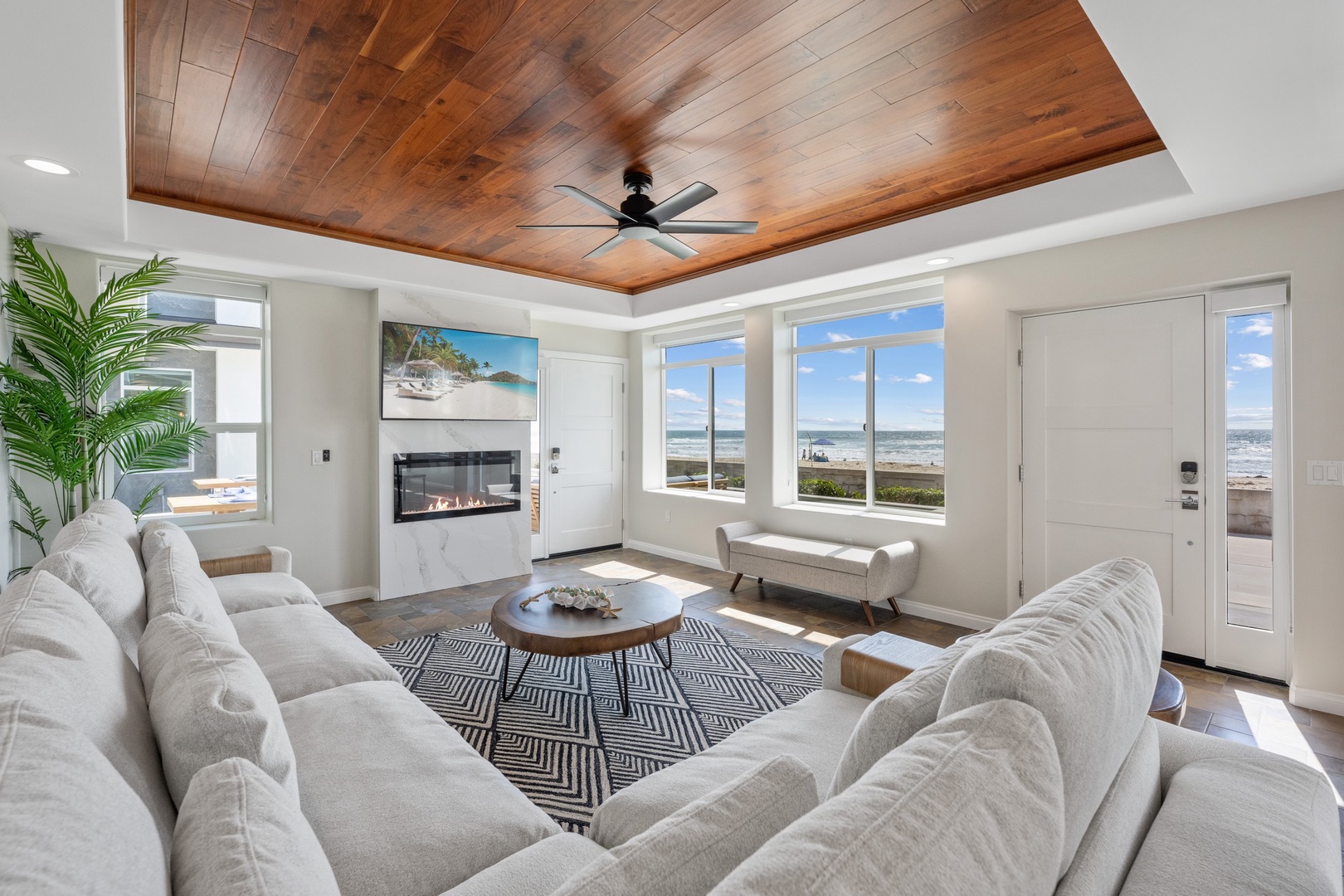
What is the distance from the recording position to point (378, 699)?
188 cm

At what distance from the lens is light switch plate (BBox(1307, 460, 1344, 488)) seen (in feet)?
9.14

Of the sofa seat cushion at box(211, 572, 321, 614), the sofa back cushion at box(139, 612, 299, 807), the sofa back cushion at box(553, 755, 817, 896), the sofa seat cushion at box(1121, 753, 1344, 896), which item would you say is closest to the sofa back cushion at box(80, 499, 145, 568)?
the sofa seat cushion at box(211, 572, 321, 614)

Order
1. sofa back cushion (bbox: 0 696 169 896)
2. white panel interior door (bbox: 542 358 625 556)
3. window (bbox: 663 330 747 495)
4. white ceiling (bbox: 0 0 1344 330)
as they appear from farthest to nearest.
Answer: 1. white panel interior door (bbox: 542 358 625 556)
2. window (bbox: 663 330 747 495)
3. white ceiling (bbox: 0 0 1344 330)
4. sofa back cushion (bbox: 0 696 169 896)

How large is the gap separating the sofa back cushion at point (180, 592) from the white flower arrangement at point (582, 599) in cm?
136

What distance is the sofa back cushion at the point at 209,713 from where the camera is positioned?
0.98m

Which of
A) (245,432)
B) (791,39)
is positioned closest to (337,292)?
(245,432)

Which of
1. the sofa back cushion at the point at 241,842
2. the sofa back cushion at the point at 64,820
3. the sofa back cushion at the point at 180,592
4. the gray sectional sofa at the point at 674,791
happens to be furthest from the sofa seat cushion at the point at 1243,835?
the sofa back cushion at the point at 180,592

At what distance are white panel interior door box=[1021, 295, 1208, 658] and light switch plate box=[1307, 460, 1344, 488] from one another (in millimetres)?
437

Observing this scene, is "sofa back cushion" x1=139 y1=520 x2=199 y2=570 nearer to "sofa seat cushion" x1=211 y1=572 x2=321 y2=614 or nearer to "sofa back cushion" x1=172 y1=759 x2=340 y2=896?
"sofa seat cushion" x1=211 y1=572 x2=321 y2=614

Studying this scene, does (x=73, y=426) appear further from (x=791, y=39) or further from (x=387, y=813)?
(x=791, y=39)

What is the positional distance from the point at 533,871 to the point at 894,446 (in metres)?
4.14

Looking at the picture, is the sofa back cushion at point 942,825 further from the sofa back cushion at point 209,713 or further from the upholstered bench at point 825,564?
the upholstered bench at point 825,564

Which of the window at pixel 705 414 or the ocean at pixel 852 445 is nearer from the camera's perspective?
the ocean at pixel 852 445

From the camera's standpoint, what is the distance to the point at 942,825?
67cm
